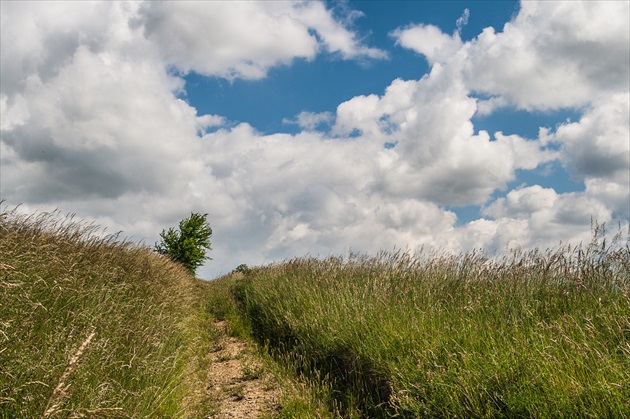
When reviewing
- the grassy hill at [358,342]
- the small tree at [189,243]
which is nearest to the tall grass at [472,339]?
the grassy hill at [358,342]

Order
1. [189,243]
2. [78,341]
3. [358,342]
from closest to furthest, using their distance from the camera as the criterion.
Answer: [78,341]
[358,342]
[189,243]

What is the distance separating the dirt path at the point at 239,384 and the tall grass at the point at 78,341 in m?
0.40

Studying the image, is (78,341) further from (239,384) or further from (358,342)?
(358,342)

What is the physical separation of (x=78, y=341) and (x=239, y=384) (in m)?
2.72

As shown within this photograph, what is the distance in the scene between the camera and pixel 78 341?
4.29 meters

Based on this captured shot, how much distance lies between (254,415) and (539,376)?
10.6 ft

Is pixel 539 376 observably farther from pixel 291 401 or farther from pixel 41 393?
pixel 41 393

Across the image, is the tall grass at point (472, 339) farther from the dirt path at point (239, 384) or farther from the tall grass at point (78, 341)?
the tall grass at point (78, 341)

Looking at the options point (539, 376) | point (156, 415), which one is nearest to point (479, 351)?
point (539, 376)

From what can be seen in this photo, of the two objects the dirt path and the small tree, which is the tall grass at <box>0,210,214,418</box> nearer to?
the dirt path

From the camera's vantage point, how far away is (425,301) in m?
6.87

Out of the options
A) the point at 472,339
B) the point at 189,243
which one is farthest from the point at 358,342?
the point at 189,243

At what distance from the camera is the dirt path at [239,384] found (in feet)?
17.9

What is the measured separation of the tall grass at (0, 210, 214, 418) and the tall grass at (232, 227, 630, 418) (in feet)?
6.10
